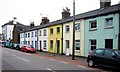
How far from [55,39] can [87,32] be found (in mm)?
11239

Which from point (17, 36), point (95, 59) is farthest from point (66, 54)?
point (17, 36)

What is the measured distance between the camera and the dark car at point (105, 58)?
648 inches

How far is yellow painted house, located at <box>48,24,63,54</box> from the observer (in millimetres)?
37375

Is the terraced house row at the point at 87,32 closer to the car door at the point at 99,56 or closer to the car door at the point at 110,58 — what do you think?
the car door at the point at 99,56

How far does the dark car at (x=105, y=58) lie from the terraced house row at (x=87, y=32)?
4805mm

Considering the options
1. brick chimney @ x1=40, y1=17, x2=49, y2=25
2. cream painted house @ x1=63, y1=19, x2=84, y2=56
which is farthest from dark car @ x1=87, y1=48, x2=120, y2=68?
brick chimney @ x1=40, y1=17, x2=49, y2=25

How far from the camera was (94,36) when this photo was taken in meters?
27.2

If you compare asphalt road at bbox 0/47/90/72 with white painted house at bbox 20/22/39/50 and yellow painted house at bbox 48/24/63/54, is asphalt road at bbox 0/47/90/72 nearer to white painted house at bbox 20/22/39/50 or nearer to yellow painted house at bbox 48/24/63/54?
yellow painted house at bbox 48/24/63/54

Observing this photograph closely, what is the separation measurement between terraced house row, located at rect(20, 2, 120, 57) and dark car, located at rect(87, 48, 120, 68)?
4.80m

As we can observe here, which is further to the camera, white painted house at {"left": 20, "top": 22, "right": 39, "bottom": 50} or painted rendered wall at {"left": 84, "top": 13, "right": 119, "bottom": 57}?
white painted house at {"left": 20, "top": 22, "right": 39, "bottom": 50}

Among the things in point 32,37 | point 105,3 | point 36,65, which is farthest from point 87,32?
point 32,37

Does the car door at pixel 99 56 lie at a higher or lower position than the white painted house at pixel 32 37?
lower

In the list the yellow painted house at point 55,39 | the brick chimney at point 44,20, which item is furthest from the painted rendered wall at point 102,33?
the brick chimney at point 44,20

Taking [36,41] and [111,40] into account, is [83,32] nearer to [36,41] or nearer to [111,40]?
[111,40]
